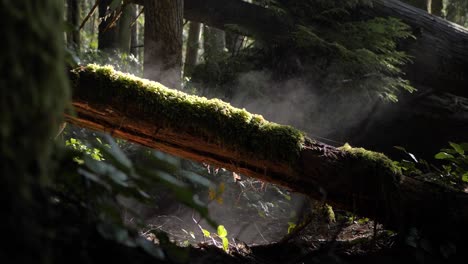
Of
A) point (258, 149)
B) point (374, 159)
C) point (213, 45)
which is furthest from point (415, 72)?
point (258, 149)

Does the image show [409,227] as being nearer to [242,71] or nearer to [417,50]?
[242,71]

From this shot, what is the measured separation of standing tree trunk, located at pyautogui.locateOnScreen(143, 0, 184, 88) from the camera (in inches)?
213

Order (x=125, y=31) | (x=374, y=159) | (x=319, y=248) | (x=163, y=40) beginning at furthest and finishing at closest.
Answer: (x=125, y=31) → (x=163, y=40) → (x=374, y=159) → (x=319, y=248)

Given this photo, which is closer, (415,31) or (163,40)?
(163,40)

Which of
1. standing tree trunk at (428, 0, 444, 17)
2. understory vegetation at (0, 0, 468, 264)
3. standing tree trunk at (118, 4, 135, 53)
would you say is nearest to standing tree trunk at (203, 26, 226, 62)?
→ understory vegetation at (0, 0, 468, 264)

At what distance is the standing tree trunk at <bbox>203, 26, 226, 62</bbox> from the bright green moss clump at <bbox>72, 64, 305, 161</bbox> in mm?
5382

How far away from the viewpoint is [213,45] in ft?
31.7

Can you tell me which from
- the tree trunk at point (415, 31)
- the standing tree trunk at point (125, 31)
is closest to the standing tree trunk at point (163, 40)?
the tree trunk at point (415, 31)

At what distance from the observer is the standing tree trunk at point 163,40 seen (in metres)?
5.41

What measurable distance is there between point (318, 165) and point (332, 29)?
17.5ft

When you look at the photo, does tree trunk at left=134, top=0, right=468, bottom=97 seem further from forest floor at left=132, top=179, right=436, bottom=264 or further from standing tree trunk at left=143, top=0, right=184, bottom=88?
forest floor at left=132, top=179, right=436, bottom=264

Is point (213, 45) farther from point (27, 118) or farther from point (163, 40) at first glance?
point (27, 118)

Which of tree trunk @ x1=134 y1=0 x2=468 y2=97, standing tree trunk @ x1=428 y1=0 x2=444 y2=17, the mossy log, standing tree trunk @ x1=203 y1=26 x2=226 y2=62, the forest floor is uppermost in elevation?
standing tree trunk @ x1=428 y1=0 x2=444 y2=17

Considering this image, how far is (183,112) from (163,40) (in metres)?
2.62
